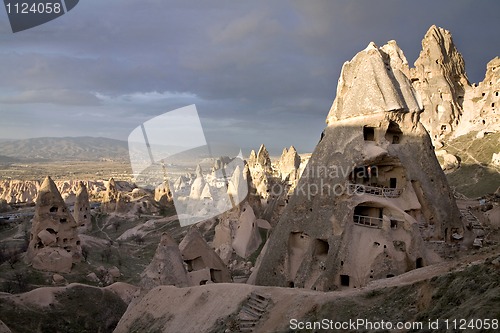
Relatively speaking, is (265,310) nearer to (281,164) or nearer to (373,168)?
(373,168)

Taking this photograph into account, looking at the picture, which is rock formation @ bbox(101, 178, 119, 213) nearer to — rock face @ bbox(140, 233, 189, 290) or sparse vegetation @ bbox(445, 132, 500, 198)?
sparse vegetation @ bbox(445, 132, 500, 198)

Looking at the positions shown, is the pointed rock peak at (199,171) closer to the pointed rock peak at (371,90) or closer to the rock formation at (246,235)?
the rock formation at (246,235)

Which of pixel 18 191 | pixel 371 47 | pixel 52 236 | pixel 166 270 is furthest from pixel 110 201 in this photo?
pixel 371 47

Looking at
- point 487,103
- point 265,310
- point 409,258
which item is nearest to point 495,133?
point 487,103

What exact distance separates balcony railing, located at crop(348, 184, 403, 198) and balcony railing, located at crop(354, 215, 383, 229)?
1.11m

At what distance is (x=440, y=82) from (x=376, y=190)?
5005 cm

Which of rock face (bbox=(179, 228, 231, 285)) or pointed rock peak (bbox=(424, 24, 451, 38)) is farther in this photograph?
pointed rock peak (bbox=(424, 24, 451, 38))

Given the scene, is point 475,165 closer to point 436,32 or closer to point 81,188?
point 436,32

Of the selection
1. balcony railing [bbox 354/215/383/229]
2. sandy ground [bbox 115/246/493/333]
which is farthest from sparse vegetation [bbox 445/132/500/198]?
sandy ground [bbox 115/246/493/333]

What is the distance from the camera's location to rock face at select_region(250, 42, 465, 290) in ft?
58.2

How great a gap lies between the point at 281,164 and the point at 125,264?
4539cm

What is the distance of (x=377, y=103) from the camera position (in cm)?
1991

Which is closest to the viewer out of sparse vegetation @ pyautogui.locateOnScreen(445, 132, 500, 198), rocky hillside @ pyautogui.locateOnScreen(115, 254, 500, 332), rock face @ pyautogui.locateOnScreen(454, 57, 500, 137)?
rocky hillside @ pyautogui.locateOnScreen(115, 254, 500, 332)

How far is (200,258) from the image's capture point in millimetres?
24969
